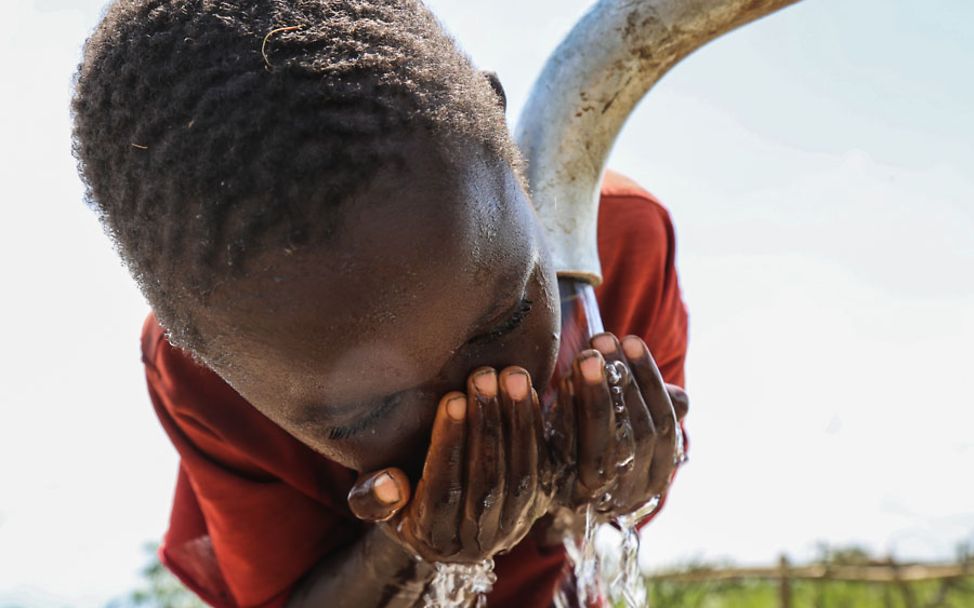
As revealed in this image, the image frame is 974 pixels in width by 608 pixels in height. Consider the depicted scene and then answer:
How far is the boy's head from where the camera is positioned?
0.93 m

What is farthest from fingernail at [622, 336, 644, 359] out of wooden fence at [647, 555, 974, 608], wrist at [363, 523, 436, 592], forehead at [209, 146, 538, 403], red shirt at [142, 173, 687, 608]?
wooden fence at [647, 555, 974, 608]

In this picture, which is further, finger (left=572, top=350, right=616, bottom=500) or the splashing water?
the splashing water

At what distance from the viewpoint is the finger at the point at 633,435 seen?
46.2 inches

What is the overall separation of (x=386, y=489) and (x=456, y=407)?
0.14 meters

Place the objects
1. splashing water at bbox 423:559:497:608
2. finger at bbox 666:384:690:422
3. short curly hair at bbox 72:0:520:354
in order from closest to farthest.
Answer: short curly hair at bbox 72:0:520:354 → finger at bbox 666:384:690:422 → splashing water at bbox 423:559:497:608

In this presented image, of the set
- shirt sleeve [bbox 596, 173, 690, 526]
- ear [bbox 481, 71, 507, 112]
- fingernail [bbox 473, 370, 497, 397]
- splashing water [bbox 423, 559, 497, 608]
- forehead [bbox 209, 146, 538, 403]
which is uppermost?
ear [bbox 481, 71, 507, 112]

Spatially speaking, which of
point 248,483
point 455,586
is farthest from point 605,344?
point 248,483

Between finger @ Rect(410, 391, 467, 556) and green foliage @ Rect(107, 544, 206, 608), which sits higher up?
finger @ Rect(410, 391, 467, 556)

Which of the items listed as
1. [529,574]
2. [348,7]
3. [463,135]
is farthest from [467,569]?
[348,7]

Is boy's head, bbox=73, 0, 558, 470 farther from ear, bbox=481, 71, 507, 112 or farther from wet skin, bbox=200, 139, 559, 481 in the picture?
ear, bbox=481, 71, 507, 112

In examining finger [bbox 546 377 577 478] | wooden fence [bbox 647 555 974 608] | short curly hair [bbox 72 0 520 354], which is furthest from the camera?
wooden fence [bbox 647 555 974 608]

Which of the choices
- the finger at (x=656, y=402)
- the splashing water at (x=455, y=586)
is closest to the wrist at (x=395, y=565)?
the splashing water at (x=455, y=586)

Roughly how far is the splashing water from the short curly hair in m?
0.58

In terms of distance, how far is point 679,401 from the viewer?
130 centimetres
